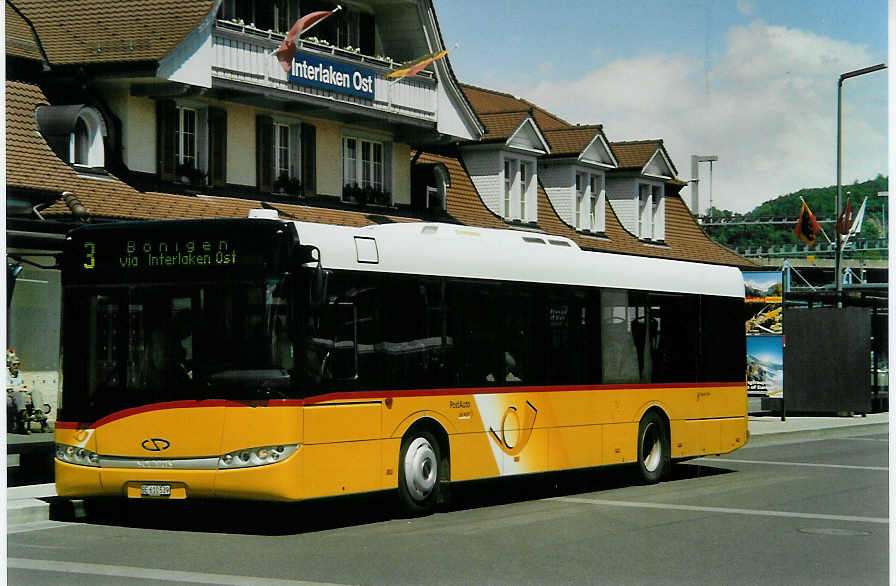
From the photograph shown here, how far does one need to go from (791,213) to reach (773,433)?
20360 mm

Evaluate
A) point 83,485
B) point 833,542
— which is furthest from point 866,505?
point 83,485

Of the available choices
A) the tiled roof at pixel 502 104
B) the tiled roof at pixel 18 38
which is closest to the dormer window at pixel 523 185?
the tiled roof at pixel 502 104

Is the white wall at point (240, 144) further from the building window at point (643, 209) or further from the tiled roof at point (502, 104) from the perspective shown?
the building window at point (643, 209)

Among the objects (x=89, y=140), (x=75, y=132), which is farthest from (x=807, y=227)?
(x=75, y=132)

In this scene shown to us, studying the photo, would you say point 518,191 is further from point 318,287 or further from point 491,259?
point 318,287

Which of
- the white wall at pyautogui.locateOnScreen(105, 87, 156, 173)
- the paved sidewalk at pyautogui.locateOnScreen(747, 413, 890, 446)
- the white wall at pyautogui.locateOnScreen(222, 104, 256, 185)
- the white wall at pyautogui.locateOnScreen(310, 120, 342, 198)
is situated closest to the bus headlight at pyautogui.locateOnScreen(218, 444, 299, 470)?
the white wall at pyautogui.locateOnScreen(105, 87, 156, 173)

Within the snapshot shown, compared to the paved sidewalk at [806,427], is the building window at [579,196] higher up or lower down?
higher up

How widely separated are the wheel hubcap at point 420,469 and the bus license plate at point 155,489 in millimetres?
2427

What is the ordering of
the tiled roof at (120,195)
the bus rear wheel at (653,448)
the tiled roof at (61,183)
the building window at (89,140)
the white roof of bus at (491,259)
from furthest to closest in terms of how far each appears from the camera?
the building window at (89,140) < the tiled roof at (120,195) < the tiled roof at (61,183) < the bus rear wheel at (653,448) < the white roof of bus at (491,259)

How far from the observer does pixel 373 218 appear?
2997 centimetres

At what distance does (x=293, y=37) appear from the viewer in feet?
85.9

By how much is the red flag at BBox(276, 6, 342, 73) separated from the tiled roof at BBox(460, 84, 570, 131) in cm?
1212

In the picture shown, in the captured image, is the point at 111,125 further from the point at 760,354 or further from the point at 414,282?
the point at 760,354

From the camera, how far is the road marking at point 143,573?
33.7 ft
